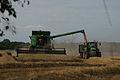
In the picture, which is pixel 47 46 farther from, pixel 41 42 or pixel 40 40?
pixel 40 40

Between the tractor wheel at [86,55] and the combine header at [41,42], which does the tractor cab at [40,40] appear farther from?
the tractor wheel at [86,55]

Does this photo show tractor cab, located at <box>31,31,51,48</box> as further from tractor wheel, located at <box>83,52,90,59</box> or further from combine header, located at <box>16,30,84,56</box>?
tractor wheel, located at <box>83,52,90,59</box>

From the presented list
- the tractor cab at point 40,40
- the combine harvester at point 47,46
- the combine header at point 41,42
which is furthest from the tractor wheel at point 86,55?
the tractor cab at point 40,40

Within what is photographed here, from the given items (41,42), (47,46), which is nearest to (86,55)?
(47,46)

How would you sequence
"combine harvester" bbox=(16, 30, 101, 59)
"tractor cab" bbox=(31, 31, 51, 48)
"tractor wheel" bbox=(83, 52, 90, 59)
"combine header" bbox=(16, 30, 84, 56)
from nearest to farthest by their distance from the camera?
"combine harvester" bbox=(16, 30, 101, 59), "combine header" bbox=(16, 30, 84, 56), "tractor wheel" bbox=(83, 52, 90, 59), "tractor cab" bbox=(31, 31, 51, 48)

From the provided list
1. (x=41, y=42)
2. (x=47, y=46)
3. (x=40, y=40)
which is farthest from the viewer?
(x=40, y=40)

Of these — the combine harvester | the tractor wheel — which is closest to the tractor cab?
the combine harvester

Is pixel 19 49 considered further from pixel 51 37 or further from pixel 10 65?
pixel 10 65

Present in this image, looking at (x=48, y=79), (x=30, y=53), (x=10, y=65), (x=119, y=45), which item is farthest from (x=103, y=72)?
(x=119, y=45)

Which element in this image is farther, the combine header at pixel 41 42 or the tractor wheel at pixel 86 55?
the tractor wheel at pixel 86 55

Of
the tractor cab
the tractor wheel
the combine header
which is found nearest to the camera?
the combine header

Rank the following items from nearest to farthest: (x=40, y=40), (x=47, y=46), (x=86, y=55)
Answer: (x=86, y=55)
(x=47, y=46)
(x=40, y=40)

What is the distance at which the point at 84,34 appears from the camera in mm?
37250

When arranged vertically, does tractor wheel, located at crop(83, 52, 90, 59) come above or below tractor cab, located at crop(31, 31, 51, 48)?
below
